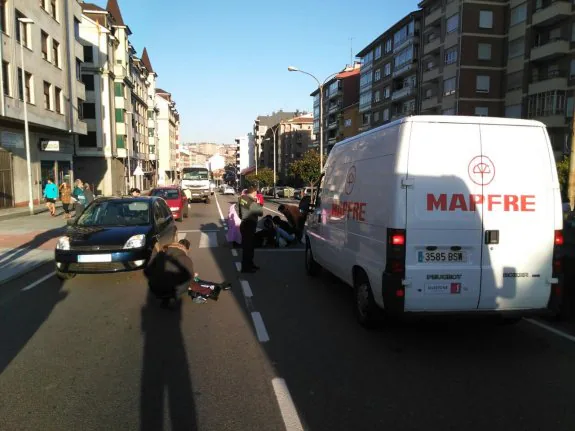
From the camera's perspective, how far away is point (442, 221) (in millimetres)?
4613

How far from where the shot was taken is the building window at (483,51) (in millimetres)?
42125

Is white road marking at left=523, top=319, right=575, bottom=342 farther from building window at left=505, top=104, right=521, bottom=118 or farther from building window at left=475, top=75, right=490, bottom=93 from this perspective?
building window at left=475, top=75, right=490, bottom=93

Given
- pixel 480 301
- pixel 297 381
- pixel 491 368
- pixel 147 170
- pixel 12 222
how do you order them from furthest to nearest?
pixel 147 170, pixel 12 222, pixel 480 301, pixel 491 368, pixel 297 381

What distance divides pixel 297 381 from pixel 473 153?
112 inches

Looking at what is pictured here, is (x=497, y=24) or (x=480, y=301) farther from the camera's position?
(x=497, y=24)

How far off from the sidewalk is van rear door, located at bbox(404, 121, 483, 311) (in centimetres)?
714

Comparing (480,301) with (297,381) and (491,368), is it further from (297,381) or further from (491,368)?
(297,381)

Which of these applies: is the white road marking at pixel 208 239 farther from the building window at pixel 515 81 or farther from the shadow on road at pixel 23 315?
the building window at pixel 515 81

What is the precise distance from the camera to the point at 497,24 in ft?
138

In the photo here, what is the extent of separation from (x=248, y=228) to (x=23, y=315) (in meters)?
4.13

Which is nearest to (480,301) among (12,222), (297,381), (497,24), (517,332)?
(517,332)

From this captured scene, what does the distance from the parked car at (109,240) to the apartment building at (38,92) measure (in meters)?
14.2

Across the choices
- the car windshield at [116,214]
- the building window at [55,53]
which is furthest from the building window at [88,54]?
the car windshield at [116,214]

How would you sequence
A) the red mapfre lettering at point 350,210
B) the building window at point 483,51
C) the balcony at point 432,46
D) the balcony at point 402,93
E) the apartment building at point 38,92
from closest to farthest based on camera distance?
1. the red mapfre lettering at point 350,210
2. the apartment building at point 38,92
3. the building window at point 483,51
4. the balcony at point 432,46
5. the balcony at point 402,93
